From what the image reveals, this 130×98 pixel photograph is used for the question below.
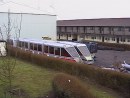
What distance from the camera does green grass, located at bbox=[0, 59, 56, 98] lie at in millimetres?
12747

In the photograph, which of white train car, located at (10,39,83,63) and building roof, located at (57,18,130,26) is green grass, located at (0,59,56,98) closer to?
white train car, located at (10,39,83,63)

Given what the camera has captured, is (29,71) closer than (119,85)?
No

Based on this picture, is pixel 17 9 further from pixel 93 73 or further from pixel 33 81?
pixel 93 73

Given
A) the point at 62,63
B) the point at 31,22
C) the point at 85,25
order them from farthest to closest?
the point at 85,25 → the point at 31,22 → the point at 62,63

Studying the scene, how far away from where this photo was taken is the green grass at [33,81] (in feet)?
41.8

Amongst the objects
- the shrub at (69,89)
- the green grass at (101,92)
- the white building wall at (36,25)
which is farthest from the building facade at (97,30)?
the shrub at (69,89)

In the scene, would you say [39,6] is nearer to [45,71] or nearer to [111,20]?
[111,20]

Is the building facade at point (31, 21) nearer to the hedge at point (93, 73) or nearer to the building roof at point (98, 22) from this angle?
the building roof at point (98, 22)

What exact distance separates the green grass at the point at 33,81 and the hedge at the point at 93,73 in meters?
0.78

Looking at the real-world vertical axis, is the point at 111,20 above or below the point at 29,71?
above

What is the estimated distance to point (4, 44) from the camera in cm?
2523

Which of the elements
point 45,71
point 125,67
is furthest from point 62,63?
point 125,67

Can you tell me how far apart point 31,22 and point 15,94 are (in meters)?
29.4

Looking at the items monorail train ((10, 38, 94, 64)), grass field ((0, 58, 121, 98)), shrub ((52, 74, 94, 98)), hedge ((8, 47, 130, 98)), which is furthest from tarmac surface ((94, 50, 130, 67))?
shrub ((52, 74, 94, 98))
